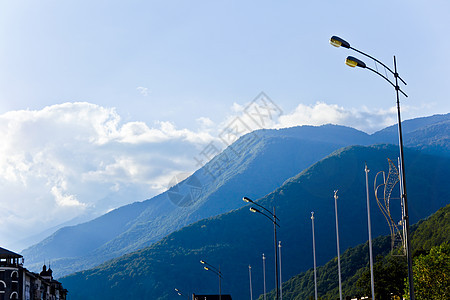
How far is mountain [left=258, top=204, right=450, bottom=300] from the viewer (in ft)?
476

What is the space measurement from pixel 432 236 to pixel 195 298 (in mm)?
53752

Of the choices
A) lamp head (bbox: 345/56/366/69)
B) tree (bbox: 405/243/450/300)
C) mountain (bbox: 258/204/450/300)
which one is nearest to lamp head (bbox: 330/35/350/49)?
lamp head (bbox: 345/56/366/69)

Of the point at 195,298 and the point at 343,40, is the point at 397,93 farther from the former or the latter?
the point at 195,298

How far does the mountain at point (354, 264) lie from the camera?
476 feet

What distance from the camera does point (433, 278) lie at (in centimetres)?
7231

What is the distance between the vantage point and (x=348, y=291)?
149 meters

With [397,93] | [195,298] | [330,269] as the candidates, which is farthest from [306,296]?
[397,93]

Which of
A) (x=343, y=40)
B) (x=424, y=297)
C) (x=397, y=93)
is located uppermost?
(x=343, y=40)

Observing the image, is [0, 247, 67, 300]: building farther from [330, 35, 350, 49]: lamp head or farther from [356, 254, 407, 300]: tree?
[330, 35, 350, 49]: lamp head

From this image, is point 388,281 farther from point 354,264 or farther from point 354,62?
point 354,264

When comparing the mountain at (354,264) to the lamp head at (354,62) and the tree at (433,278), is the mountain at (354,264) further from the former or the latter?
the lamp head at (354,62)

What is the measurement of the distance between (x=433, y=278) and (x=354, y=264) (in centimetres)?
10327

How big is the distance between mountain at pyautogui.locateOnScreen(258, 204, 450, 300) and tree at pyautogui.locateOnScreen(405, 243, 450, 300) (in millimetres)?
66911

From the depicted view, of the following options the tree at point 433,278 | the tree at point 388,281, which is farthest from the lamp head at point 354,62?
the tree at point 388,281
